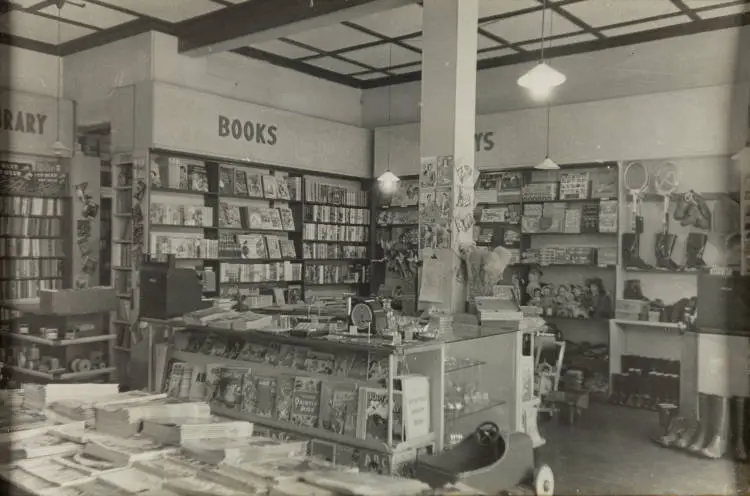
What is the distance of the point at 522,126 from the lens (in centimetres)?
796

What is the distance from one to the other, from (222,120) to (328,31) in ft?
5.07

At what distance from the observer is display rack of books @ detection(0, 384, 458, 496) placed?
193cm

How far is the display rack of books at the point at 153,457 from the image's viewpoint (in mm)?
1930

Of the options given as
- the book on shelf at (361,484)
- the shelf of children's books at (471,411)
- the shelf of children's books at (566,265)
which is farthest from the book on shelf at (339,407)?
the shelf of children's books at (566,265)

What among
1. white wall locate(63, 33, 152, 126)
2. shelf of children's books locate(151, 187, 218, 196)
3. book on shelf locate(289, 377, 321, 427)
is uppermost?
white wall locate(63, 33, 152, 126)

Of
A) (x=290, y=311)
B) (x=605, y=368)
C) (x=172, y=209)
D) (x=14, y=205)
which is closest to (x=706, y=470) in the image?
(x=605, y=368)

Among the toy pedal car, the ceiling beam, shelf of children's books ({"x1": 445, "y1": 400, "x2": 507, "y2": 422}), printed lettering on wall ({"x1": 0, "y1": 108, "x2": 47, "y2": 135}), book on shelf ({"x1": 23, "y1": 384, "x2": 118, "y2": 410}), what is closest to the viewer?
book on shelf ({"x1": 23, "y1": 384, "x2": 118, "y2": 410})

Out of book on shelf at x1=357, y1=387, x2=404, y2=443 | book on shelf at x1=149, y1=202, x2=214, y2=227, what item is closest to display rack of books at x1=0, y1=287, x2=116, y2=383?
book on shelf at x1=149, y1=202, x2=214, y2=227

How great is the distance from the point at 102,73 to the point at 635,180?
6217 millimetres

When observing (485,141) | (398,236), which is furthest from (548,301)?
(398,236)

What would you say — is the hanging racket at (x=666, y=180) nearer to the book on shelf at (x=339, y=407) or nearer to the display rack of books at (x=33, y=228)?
the book on shelf at (x=339, y=407)

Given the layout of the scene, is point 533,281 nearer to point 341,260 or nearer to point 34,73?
point 341,260

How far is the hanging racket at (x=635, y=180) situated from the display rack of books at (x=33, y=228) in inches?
264

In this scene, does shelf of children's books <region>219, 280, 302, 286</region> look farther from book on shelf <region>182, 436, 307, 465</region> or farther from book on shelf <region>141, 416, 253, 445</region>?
book on shelf <region>182, 436, 307, 465</region>
